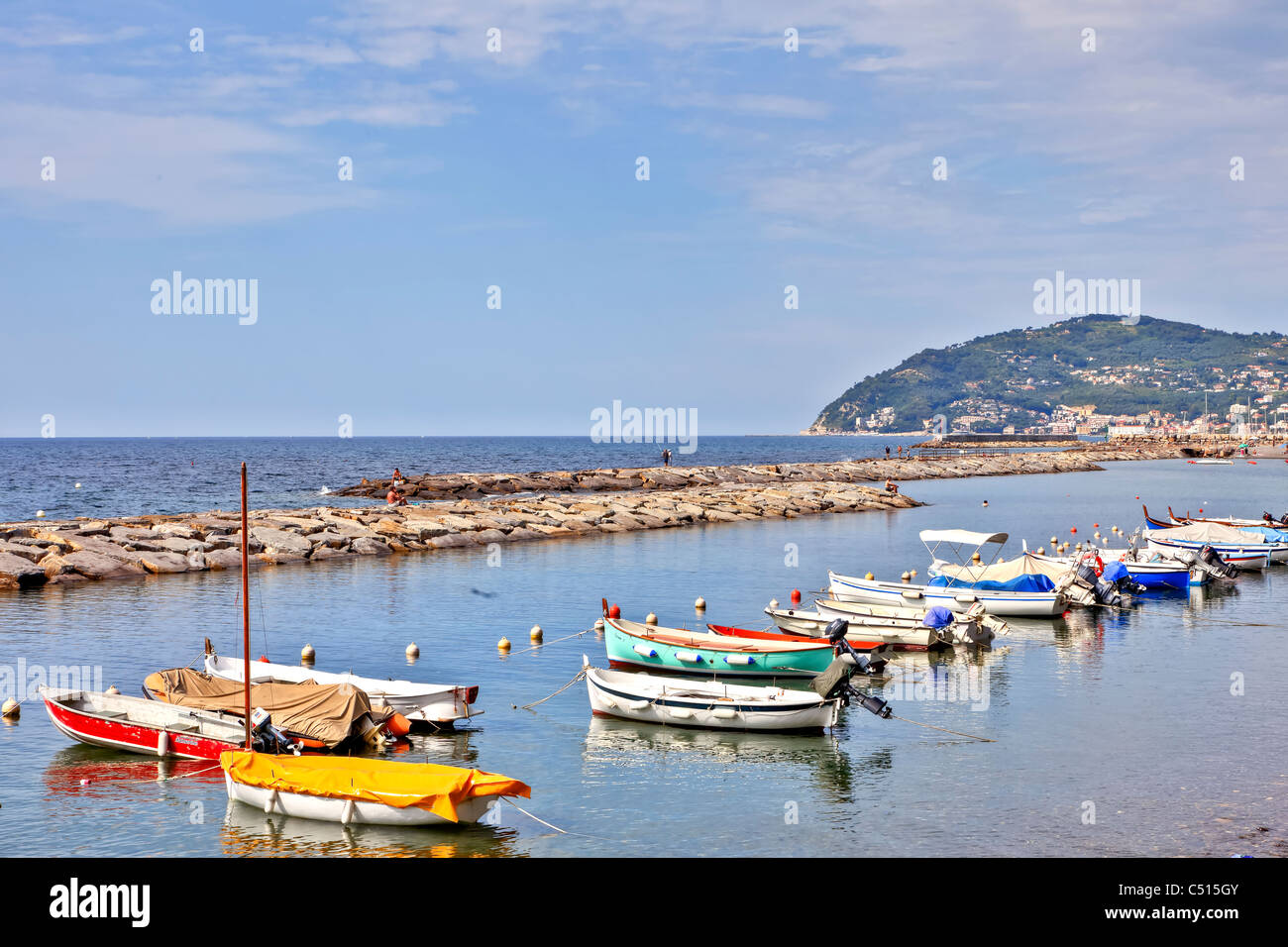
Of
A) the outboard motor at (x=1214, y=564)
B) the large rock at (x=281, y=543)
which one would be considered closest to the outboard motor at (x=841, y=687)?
the outboard motor at (x=1214, y=564)

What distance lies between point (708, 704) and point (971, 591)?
17.8 m

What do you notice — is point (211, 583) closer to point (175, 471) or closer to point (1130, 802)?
point (1130, 802)

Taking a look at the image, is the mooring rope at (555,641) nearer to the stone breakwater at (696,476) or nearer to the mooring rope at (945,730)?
the mooring rope at (945,730)

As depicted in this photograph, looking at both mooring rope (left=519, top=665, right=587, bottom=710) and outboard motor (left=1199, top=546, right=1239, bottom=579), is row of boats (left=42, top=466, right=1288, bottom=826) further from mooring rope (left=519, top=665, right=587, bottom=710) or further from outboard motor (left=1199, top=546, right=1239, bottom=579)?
outboard motor (left=1199, top=546, right=1239, bottom=579)

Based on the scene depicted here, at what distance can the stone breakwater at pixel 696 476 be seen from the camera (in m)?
94.2

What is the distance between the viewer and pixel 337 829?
59.1ft

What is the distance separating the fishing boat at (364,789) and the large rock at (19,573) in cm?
2966

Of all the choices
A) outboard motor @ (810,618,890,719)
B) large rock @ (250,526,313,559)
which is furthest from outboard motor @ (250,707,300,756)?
large rock @ (250,526,313,559)

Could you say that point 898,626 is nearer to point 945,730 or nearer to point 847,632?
point 847,632

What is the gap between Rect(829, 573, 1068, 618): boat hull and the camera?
37.8 metres

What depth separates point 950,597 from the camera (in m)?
37.9

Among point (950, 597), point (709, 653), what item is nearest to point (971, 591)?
point (950, 597)

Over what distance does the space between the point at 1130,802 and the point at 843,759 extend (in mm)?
5628
